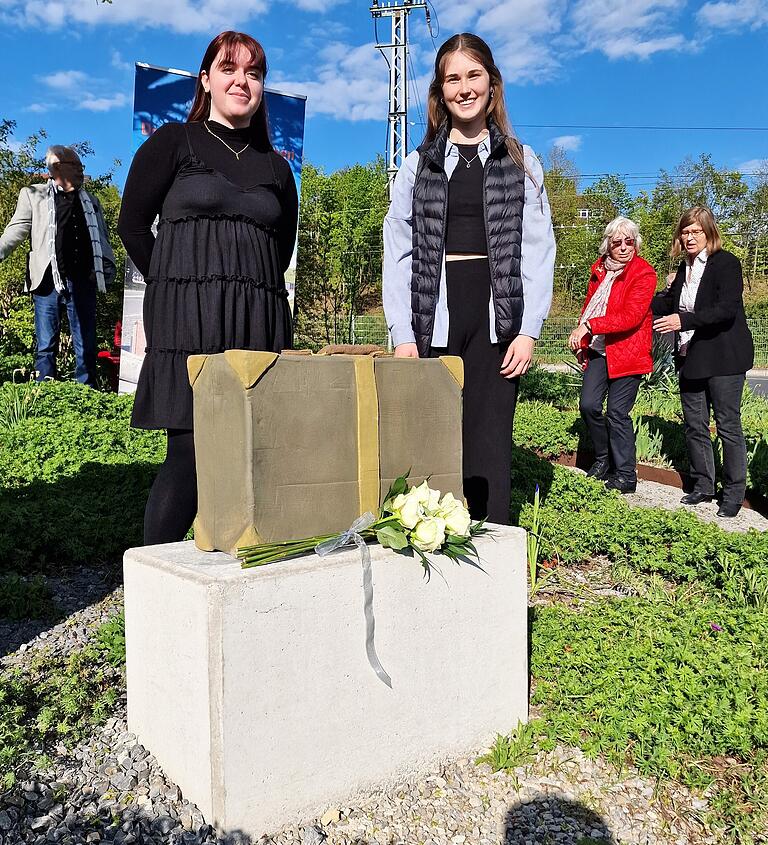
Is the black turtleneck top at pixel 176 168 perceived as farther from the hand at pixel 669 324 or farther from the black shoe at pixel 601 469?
the black shoe at pixel 601 469

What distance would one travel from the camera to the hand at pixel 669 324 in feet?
16.0

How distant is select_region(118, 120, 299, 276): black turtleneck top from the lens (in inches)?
96.1

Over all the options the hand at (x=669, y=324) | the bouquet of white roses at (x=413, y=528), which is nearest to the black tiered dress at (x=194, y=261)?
the bouquet of white roses at (x=413, y=528)

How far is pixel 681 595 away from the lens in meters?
3.48

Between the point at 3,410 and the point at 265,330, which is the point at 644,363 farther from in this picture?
the point at 3,410

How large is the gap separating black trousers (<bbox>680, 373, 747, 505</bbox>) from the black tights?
3726mm

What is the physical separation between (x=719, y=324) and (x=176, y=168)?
12.2 ft

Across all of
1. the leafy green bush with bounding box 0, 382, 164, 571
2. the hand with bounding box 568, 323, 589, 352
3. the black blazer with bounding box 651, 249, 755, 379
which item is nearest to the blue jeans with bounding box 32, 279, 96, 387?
the leafy green bush with bounding box 0, 382, 164, 571

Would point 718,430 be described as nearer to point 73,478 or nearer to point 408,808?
point 408,808

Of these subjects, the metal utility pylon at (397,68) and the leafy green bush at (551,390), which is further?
the metal utility pylon at (397,68)

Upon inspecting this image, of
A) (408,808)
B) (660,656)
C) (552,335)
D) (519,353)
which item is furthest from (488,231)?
(552,335)

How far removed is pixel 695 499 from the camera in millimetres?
5203

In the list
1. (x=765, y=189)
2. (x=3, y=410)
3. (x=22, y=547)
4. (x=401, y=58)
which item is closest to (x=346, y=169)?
(x=401, y=58)

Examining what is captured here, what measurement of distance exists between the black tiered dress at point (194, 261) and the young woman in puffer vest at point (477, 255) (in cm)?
65
